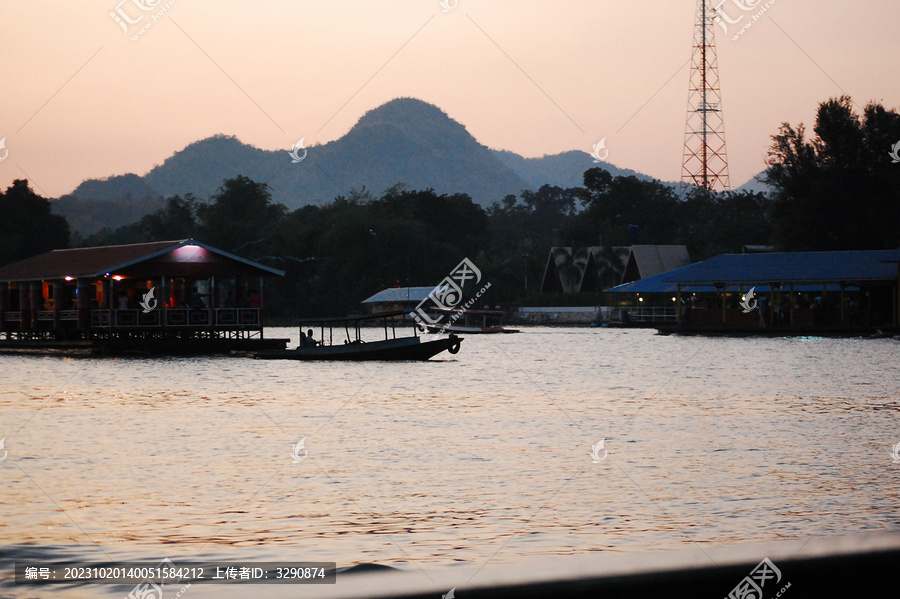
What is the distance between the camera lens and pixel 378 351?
41.5 m

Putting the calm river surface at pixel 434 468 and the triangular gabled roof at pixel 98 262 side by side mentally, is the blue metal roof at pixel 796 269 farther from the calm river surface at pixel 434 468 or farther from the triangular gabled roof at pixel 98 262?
the calm river surface at pixel 434 468

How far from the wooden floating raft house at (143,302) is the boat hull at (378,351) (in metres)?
6.18

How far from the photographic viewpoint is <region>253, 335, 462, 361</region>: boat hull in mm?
41281

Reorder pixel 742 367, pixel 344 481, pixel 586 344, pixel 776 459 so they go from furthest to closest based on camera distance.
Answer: pixel 586 344 → pixel 742 367 → pixel 776 459 → pixel 344 481

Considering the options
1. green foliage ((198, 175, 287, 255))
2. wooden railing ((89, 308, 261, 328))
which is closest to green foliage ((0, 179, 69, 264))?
green foliage ((198, 175, 287, 255))

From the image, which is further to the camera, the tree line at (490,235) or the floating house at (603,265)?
the floating house at (603,265)

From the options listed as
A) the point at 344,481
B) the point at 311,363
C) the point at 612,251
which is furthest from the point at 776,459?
the point at 612,251

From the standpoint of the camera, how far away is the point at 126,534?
988 centimetres

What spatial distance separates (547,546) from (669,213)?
109 meters

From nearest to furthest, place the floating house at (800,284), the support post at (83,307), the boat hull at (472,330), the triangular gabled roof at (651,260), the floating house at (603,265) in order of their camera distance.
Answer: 1. the support post at (83,307)
2. the floating house at (800,284)
3. the boat hull at (472,330)
4. the triangular gabled roof at (651,260)
5. the floating house at (603,265)

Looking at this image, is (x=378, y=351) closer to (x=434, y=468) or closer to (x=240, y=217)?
(x=434, y=468)

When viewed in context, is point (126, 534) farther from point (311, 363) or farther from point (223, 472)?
point (311, 363)

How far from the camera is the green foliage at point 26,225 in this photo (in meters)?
91.9

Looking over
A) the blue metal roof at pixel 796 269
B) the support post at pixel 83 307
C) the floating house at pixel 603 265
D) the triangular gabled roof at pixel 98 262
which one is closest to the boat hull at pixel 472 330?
the floating house at pixel 603 265
